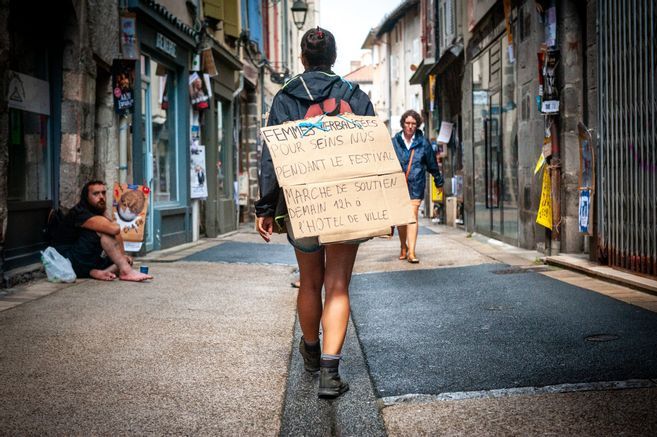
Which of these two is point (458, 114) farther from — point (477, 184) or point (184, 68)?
point (184, 68)

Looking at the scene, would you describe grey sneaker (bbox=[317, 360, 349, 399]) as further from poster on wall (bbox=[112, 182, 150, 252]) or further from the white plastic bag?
poster on wall (bbox=[112, 182, 150, 252])

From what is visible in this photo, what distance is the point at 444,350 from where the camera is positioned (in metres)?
4.54

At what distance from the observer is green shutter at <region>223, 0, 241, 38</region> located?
16.3m

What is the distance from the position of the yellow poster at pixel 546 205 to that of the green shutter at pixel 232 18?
8.81m

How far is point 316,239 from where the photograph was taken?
12.4 ft

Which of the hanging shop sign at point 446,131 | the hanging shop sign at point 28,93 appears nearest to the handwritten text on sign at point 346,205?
the hanging shop sign at point 28,93

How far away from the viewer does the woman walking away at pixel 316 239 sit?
3686mm

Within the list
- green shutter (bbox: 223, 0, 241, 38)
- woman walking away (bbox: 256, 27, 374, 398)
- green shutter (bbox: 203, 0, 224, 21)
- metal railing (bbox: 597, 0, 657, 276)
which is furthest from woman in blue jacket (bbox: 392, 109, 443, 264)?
green shutter (bbox: 223, 0, 241, 38)

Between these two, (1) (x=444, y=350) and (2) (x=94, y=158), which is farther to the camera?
(2) (x=94, y=158)

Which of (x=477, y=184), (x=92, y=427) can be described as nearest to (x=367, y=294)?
(x=92, y=427)

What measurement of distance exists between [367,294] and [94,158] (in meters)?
4.12

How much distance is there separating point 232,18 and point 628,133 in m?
11.0

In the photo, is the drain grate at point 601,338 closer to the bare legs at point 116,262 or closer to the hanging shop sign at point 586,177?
the hanging shop sign at point 586,177

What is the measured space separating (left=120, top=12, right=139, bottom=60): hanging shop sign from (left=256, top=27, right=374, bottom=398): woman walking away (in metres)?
6.78
